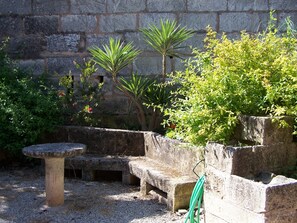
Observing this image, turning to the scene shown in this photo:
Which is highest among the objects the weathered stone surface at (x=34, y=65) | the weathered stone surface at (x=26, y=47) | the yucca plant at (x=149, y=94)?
the weathered stone surface at (x=26, y=47)

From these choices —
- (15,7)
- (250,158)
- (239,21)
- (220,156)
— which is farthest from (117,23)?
(250,158)

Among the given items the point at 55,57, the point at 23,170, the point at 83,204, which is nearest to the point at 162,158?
the point at 83,204

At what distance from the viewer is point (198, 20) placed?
6.29m

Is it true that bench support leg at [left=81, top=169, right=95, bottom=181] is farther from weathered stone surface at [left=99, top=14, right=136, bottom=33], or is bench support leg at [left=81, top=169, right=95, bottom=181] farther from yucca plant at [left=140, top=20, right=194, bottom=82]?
weathered stone surface at [left=99, top=14, right=136, bottom=33]

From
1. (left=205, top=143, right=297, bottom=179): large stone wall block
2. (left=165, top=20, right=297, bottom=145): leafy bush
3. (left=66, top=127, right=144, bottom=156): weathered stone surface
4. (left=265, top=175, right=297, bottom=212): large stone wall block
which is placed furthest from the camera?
(left=66, top=127, right=144, bottom=156): weathered stone surface

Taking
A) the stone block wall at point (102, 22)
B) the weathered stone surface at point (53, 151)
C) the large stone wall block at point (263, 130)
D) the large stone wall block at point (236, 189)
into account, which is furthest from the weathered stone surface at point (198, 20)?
the large stone wall block at point (236, 189)

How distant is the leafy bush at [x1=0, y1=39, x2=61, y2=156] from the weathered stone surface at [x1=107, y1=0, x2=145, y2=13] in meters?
1.46

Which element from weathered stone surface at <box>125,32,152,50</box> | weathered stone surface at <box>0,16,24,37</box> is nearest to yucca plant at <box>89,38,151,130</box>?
weathered stone surface at <box>125,32,152,50</box>

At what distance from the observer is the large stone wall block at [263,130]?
3.22 meters

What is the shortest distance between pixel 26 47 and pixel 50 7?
69 cm

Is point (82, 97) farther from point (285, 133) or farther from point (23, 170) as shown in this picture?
point (285, 133)

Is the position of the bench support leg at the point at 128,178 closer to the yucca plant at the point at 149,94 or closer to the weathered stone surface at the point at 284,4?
the yucca plant at the point at 149,94

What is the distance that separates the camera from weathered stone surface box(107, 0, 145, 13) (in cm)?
636

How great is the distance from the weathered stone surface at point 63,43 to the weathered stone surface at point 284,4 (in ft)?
9.04
